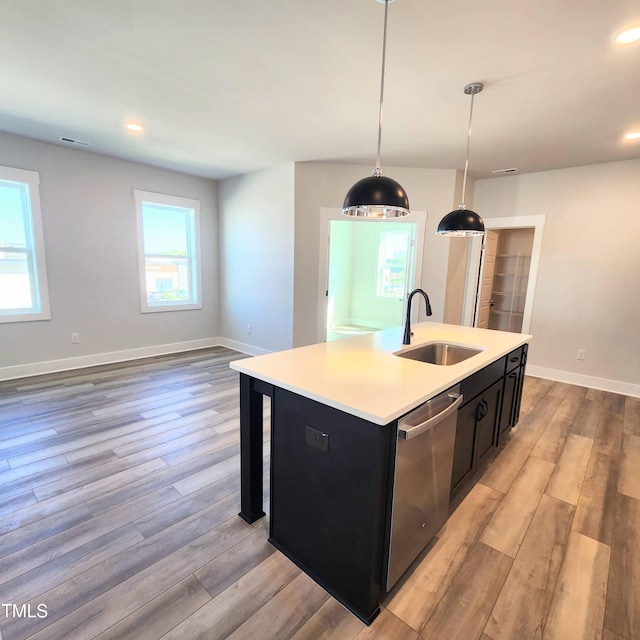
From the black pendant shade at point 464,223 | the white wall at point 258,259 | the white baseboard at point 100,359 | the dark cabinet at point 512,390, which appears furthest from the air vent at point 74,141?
the dark cabinet at point 512,390

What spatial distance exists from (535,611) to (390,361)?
1.21 metres

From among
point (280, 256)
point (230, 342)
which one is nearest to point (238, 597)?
point (280, 256)

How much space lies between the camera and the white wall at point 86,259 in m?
3.96

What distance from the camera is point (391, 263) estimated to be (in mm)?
7719

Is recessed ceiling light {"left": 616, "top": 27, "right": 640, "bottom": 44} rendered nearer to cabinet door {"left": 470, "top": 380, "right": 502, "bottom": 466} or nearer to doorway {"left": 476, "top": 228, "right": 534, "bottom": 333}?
cabinet door {"left": 470, "top": 380, "right": 502, "bottom": 466}

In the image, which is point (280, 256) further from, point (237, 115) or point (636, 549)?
point (636, 549)

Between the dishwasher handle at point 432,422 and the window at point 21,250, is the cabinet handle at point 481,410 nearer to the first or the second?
the dishwasher handle at point 432,422

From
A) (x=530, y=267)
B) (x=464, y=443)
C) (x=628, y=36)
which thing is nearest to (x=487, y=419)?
(x=464, y=443)

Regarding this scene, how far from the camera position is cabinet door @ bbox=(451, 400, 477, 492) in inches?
72.7

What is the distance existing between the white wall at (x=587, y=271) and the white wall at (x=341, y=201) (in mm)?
1035

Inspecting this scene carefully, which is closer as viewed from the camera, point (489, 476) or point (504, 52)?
point (504, 52)

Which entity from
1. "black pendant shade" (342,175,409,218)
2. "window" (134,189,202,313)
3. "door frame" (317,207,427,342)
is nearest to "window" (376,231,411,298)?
"door frame" (317,207,427,342)

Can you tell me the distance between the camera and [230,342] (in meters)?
5.75

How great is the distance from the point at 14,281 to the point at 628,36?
223 inches
